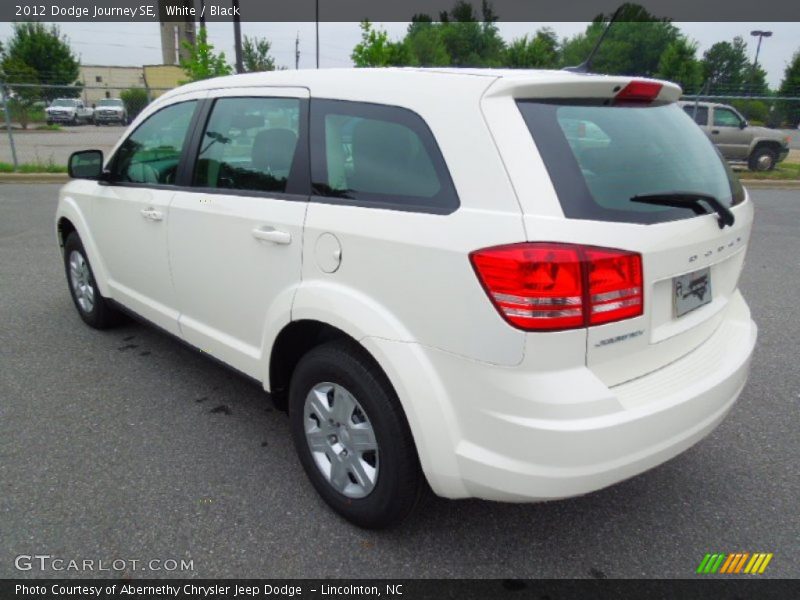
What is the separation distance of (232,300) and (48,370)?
1804 millimetres

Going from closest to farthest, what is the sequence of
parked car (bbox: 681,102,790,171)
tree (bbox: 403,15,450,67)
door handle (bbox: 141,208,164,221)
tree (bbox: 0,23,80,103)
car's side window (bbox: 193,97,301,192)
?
car's side window (bbox: 193,97,301,192)
door handle (bbox: 141,208,164,221)
parked car (bbox: 681,102,790,171)
tree (bbox: 0,23,80,103)
tree (bbox: 403,15,450,67)

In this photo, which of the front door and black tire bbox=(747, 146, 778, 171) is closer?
the front door

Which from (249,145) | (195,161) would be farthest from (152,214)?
(249,145)

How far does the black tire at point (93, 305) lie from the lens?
438cm

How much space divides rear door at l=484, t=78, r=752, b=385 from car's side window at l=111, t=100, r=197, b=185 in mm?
2041

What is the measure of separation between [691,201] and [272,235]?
160 cm

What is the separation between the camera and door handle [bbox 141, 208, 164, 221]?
10.8 feet

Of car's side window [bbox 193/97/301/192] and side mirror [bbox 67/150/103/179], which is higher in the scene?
car's side window [bbox 193/97/301/192]

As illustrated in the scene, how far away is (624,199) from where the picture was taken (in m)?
1.98

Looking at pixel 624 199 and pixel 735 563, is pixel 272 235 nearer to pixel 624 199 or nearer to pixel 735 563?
pixel 624 199

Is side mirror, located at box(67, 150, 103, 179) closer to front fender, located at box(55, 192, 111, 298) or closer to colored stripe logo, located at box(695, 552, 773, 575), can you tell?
front fender, located at box(55, 192, 111, 298)

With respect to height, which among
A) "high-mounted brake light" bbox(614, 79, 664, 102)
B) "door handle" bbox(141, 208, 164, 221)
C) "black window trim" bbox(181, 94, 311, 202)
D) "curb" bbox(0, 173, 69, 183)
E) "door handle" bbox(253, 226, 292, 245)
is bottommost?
"curb" bbox(0, 173, 69, 183)

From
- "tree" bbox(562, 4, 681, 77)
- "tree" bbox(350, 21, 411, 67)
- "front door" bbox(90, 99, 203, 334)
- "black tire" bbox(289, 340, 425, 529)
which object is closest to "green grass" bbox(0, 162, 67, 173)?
"tree" bbox(350, 21, 411, 67)

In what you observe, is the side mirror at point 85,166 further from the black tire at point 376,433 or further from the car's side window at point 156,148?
the black tire at point 376,433
